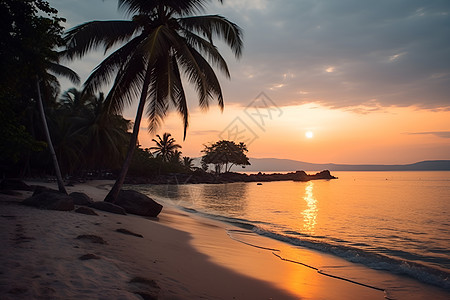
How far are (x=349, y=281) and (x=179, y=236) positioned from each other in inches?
196

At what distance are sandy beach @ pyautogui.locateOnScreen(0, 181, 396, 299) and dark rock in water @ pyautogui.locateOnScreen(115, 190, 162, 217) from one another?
391 centimetres

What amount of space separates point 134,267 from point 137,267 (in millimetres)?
57

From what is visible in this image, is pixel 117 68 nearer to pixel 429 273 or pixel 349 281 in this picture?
pixel 349 281

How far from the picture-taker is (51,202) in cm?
935

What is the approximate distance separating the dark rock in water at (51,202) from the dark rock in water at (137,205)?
10.3 feet

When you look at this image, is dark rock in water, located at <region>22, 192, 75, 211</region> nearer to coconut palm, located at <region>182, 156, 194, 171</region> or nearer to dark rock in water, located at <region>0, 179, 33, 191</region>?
dark rock in water, located at <region>0, 179, 33, 191</region>

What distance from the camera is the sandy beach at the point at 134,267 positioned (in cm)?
373

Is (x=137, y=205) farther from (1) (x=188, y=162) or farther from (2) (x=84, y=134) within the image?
(1) (x=188, y=162)

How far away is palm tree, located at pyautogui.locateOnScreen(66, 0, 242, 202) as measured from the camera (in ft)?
40.6

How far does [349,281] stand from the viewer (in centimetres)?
613

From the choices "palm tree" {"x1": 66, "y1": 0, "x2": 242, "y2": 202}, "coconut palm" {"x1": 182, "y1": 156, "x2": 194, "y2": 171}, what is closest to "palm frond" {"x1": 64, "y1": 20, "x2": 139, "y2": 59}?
"palm tree" {"x1": 66, "y1": 0, "x2": 242, "y2": 202}

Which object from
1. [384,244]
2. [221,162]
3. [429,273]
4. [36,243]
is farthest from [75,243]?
[221,162]

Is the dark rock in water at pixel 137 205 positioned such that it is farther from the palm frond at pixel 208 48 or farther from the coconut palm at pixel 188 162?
the coconut palm at pixel 188 162

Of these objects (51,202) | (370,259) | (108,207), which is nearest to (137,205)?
(108,207)
